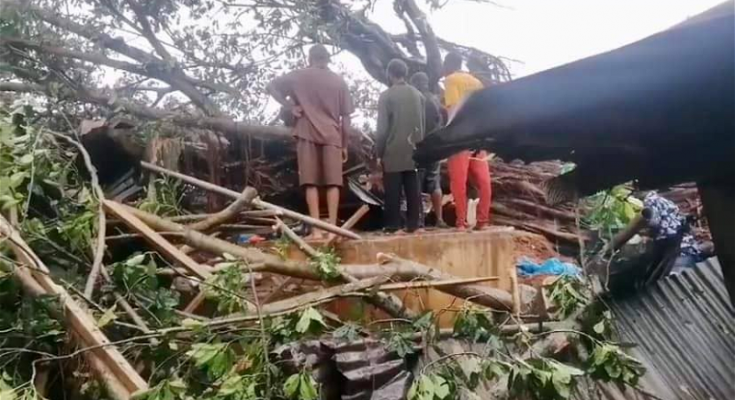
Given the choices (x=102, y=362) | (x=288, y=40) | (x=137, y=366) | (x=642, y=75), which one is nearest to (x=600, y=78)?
(x=642, y=75)

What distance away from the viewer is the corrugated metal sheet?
169 cm

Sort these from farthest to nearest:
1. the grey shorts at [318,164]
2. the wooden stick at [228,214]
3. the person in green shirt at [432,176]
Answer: the person in green shirt at [432,176], the grey shorts at [318,164], the wooden stick at [228,214]

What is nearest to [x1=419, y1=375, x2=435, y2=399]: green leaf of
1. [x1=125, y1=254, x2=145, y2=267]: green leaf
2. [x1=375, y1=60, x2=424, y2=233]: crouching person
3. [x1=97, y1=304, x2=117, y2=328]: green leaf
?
[x1=97, y1=304, x2=117, y2=328]: green leaf

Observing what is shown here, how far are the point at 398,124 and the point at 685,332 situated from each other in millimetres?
1724

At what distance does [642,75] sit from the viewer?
0.89m

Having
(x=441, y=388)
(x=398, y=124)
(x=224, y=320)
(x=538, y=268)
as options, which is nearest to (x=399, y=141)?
(x=398, y=124)

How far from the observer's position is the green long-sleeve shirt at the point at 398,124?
3254 mm

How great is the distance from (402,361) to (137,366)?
711mm

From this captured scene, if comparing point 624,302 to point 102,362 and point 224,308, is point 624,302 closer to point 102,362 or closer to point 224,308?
point 224,308

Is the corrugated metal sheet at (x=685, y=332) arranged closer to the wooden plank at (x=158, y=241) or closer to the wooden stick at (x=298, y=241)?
the wooden stick at (x=298, y=241)

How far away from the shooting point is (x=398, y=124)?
327 centimetres

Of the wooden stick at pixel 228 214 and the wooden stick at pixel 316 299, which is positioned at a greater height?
the wooden stick at pixel 228 214

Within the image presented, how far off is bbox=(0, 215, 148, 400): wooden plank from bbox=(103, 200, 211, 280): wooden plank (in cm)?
39

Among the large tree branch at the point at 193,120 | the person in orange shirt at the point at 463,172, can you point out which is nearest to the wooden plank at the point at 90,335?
the person in orange shirt at the point at 463,172
